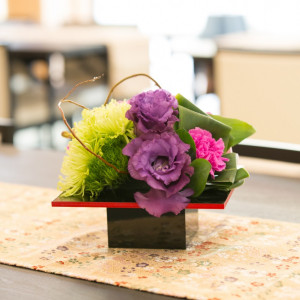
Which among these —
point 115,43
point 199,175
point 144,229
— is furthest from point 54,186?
point 115,43

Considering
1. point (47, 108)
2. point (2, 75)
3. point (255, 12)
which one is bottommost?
point (47, 108)

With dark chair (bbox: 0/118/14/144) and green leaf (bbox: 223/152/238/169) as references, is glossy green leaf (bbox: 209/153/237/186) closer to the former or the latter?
green leaf (bbox: 223/152/238/169)

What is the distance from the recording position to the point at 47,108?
14.9 ft

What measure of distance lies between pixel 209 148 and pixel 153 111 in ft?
0.35

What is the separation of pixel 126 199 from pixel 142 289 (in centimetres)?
17

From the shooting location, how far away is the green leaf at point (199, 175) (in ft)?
3.10

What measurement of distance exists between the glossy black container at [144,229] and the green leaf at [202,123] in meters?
0.14

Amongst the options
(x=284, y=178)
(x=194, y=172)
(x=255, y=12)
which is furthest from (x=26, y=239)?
(x=255, y=12)

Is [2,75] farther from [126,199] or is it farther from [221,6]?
[221,6]

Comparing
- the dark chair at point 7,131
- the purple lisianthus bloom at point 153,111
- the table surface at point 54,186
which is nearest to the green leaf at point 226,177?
the purple lisianthus bloom at point 153,111

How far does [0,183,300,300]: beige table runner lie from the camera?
0.87 m

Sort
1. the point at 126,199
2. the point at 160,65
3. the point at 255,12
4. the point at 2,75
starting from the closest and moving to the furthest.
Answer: the point at 126,199, the point at 2,75, the point at 255,12, the point at 160,65

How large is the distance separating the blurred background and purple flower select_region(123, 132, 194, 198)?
2.88 m

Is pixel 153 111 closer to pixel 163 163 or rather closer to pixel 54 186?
pixel 163 163
